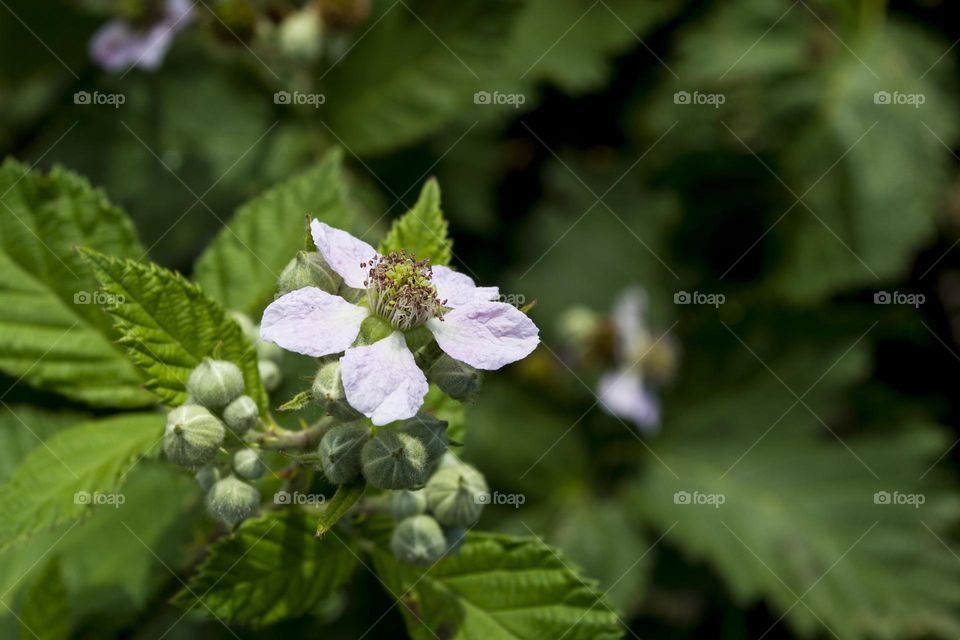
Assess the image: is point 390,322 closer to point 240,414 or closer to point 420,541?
point 240,414

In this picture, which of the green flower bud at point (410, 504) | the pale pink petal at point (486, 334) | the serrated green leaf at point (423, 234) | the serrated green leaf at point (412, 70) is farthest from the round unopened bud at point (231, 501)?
the serrated green leaf at point (412, 70)

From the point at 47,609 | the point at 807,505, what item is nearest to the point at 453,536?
the point at 47,609

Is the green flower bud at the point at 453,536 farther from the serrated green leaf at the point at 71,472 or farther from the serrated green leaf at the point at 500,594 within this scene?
the serrated green leaf at the point at 71,472

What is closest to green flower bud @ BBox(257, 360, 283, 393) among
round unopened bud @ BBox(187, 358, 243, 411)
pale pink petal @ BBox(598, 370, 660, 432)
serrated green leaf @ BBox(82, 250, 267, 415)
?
serrated green leaf @ BBox(82, 250, 267, 415)

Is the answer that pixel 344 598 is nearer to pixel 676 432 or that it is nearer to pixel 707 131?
pixel 676 432

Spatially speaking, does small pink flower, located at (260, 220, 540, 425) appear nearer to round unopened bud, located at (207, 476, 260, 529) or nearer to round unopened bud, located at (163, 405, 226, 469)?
round unopened bud, located at (163, 405, 226, 469)

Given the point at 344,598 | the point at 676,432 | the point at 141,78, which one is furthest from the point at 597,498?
the point at 141,78
